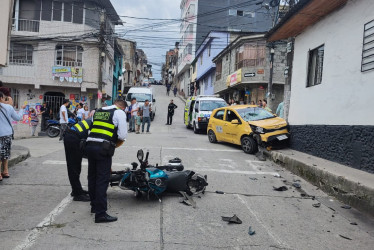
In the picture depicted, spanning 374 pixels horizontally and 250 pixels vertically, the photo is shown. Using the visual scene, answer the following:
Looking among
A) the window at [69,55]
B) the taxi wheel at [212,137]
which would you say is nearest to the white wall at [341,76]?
the taxi wheel at [212,137]

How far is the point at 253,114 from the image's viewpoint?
1193 centimetres

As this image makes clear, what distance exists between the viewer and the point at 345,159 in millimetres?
7891

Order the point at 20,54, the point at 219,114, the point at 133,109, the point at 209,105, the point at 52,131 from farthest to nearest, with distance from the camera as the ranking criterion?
the point at 20,54 → the point at 209,105 → the point at 133,109 → the point at 52,131 → the point at 219,114

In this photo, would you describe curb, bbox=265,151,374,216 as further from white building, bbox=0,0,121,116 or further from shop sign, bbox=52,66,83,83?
shop sign, bbox=52,66,83,83

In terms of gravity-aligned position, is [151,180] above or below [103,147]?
below

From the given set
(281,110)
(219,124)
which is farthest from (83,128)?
(281,110)

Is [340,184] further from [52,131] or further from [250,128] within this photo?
[52,131]

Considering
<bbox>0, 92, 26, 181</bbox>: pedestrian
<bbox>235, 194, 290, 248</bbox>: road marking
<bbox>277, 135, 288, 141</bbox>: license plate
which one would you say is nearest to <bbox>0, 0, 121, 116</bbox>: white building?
<bbox>277, 135, 288, 141</bbox>: license plate

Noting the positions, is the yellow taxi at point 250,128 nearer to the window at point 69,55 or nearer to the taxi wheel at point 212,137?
the taxi wheel at point 212,137

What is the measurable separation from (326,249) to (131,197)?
322 centimetres

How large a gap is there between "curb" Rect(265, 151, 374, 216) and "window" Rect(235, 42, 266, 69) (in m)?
16.6

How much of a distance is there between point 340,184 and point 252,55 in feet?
63.9

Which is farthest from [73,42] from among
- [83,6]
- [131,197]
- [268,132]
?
[131,197]

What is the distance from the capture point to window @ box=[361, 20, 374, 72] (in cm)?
723
